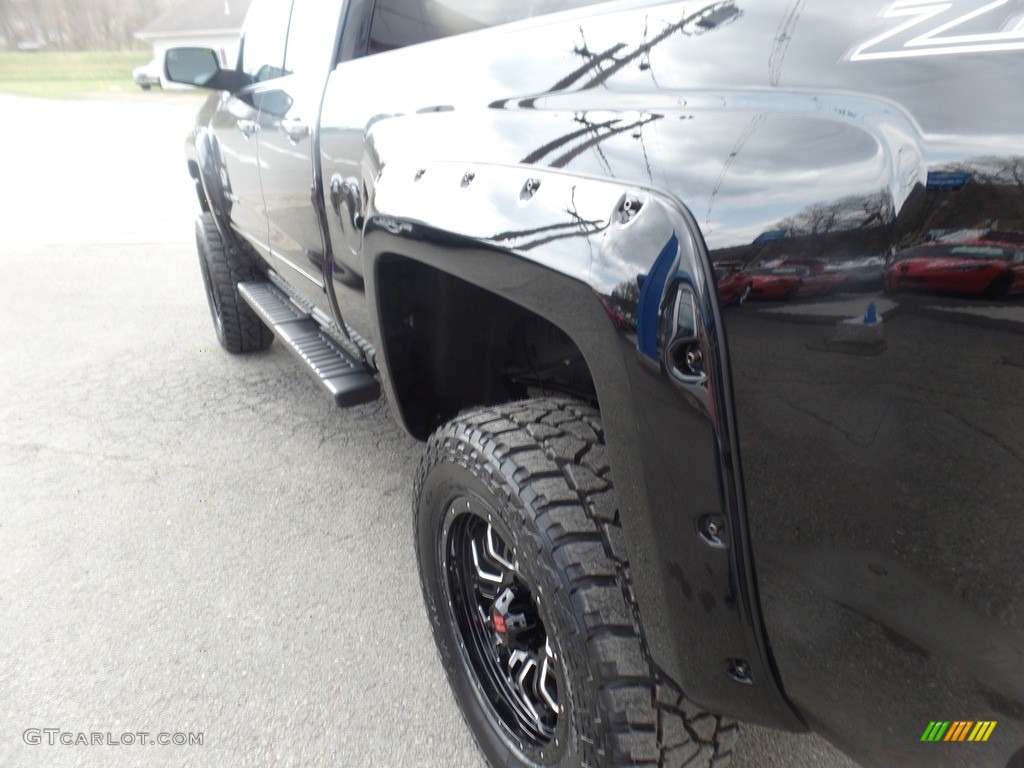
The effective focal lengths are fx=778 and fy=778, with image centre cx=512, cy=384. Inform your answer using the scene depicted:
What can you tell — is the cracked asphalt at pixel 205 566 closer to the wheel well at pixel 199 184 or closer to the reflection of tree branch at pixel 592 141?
the wheel well at pixel 199 184

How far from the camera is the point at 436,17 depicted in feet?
7.40

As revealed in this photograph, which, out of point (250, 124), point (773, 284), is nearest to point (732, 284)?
point (773, 284)

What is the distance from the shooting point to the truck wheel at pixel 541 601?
1.34 metres

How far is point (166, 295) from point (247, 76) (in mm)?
3056

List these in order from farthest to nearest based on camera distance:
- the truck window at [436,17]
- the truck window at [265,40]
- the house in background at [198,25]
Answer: the house in background at [198,25] < the truck window at [265,40] < the truck window at [436,17]

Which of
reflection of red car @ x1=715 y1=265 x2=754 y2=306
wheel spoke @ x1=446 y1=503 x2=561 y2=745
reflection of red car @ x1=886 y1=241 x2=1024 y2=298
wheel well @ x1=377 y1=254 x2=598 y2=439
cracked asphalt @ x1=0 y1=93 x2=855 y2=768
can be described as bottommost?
cracked asphalt @ x1=0 y1=93 x2=855 y2=768

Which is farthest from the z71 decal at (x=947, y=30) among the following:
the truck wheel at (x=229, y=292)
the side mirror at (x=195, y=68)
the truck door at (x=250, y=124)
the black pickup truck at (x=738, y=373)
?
the truck wheel at (x=229, y=292)

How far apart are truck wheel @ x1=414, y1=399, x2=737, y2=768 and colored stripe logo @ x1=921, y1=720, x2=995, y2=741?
46 cm

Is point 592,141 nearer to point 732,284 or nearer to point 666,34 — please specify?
point 666,34

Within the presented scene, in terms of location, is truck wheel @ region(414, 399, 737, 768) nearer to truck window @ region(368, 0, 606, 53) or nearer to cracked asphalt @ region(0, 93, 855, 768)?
cracked asphalt @ region(0, 93, 855, 768)

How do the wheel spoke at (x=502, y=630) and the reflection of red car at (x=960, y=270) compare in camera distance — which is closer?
the reflection of red car at (x=960, y=270)

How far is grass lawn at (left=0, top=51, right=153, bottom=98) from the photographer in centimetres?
2922

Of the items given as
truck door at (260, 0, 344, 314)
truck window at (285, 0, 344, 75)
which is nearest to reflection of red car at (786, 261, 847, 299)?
truck door at (260, 0, 344, 314)

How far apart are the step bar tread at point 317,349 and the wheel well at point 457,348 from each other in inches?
14.4
